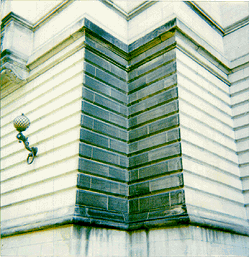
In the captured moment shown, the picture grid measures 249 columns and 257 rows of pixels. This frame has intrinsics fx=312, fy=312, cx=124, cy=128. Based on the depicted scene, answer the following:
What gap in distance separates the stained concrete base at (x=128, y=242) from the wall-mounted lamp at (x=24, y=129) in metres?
2.57

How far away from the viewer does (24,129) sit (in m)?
10.4

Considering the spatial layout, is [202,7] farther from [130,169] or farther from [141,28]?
[130,169]

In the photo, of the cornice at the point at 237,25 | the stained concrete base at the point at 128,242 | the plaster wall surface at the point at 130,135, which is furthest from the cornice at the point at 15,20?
the stained concrete base at the point at 128,242

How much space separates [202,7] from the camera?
510 inches

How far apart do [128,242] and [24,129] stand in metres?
4.94

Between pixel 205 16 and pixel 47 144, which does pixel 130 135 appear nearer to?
pixel 47 144

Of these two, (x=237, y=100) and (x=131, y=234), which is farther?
(x=237, y=100)

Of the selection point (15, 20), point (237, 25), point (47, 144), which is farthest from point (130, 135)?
point (15, 20)

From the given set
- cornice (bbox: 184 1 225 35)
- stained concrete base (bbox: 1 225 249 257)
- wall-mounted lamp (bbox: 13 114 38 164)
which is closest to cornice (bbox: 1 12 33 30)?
wall-mounted lamp (bbox: 13 114 38 164)

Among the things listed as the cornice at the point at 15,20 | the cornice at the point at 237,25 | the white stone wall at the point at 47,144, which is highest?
the cornice at the point at 15,20

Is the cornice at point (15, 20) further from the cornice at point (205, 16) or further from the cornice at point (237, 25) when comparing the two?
the cornice at point (237, 25)

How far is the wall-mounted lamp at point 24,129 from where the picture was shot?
10234mm

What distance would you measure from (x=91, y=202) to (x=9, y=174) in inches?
174

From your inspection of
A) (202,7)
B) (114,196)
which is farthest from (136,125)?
(202,7)
